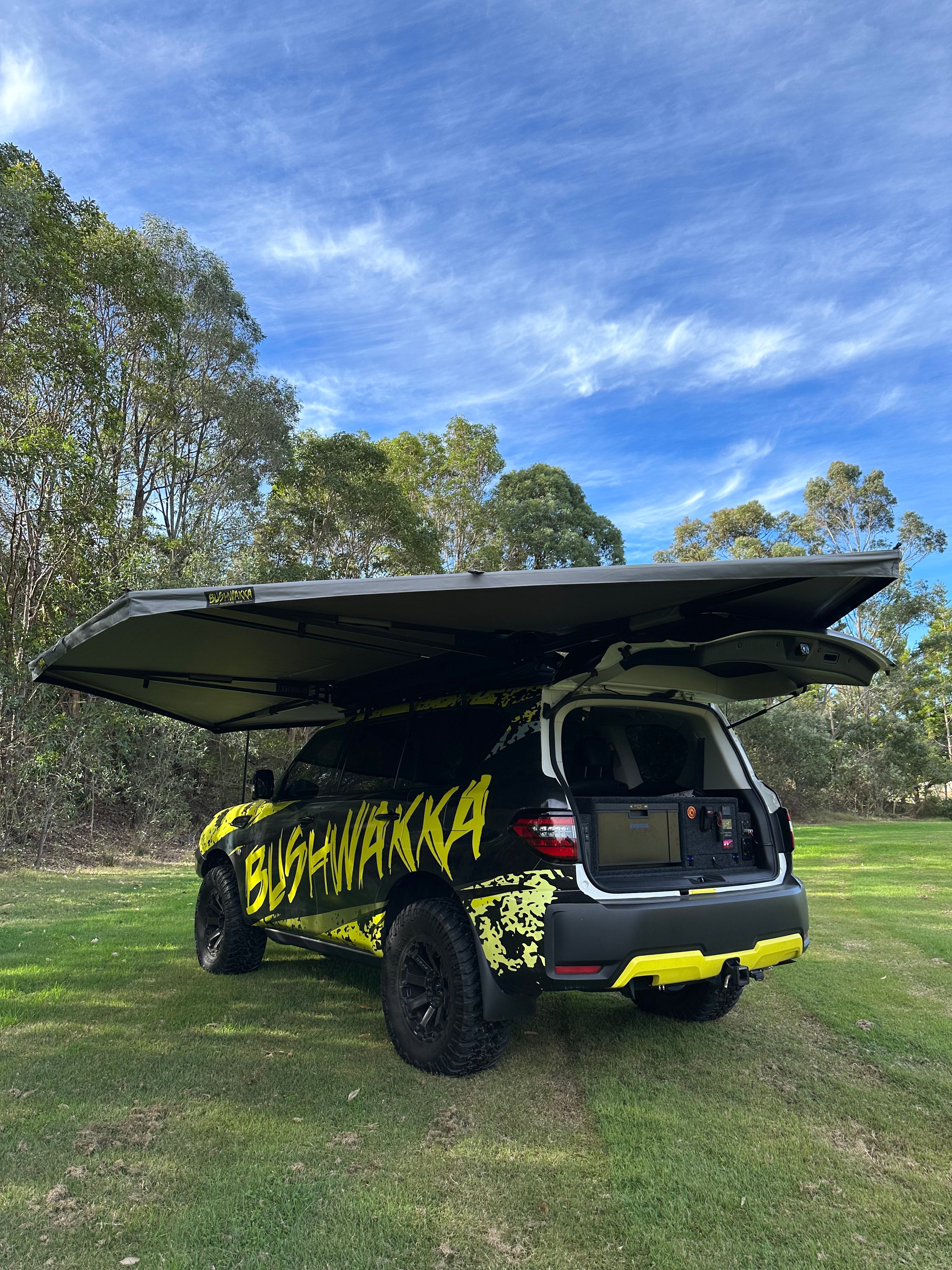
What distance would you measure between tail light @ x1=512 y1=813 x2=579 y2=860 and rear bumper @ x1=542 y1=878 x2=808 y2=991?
0.18 m

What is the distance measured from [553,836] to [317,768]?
7.92 feet

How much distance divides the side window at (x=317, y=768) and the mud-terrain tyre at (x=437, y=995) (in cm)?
129

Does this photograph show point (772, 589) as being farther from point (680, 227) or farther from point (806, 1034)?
point (680, 227)

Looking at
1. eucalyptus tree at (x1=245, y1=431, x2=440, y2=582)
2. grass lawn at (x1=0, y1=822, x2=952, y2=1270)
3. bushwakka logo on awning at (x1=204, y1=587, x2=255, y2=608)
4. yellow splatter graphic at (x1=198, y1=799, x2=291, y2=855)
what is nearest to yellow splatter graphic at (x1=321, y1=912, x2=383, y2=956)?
grass lawn at (x1=0, y1=822, x2=952, y2=1270)

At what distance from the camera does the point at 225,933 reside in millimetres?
5410

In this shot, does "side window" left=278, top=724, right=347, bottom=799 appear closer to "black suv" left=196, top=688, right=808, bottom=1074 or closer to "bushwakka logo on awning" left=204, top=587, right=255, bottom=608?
"black suv" left=196, top=688, right=808, bottom=1074

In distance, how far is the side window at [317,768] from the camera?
506 centimetres

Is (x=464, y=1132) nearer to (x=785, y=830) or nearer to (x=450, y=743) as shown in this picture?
(x=450, y=743)

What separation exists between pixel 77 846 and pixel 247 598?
13403 millimetres

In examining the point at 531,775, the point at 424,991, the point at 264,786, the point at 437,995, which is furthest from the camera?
the point at 264,786

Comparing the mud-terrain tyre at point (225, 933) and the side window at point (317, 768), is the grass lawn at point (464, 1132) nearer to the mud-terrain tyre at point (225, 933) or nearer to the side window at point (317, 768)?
the mud-terrain tyre at point (225, 933)

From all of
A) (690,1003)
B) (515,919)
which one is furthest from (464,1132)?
(690,1003)

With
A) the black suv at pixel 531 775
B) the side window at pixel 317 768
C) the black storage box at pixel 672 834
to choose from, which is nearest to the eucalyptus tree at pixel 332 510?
the side window at pixel 317 768

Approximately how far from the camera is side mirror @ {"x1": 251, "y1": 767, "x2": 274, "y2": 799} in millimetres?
5562
